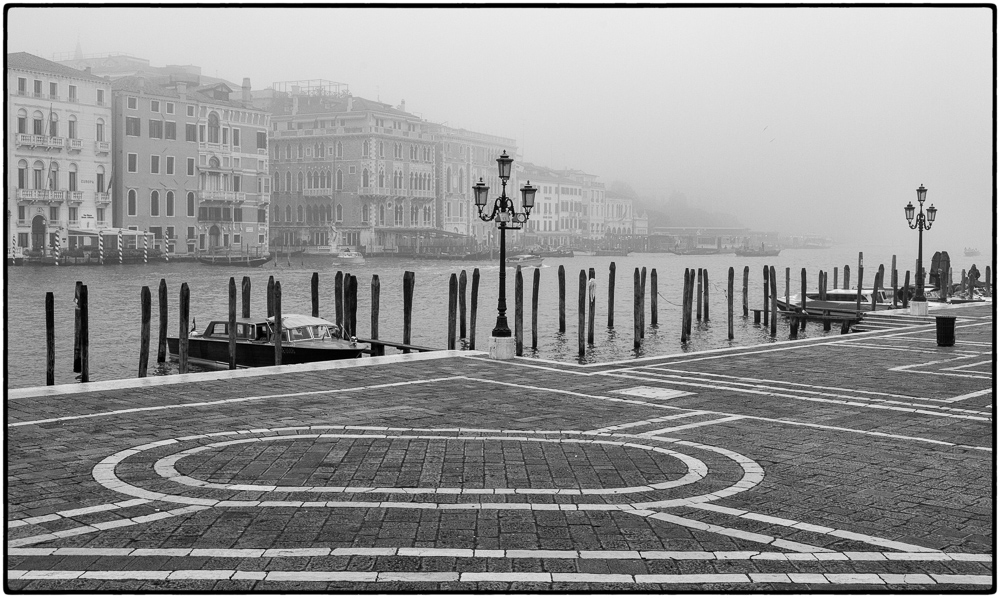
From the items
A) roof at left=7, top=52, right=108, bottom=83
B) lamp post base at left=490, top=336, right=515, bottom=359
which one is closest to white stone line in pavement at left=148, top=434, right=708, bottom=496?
lamp post base at left=490, top=336, right=515, bottom=359

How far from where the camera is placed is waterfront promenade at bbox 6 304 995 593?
5.38 m

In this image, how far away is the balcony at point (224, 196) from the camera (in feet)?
248

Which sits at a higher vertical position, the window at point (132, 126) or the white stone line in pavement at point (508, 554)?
the window at point (132, 126)

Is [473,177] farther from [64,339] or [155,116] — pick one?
[64,339]

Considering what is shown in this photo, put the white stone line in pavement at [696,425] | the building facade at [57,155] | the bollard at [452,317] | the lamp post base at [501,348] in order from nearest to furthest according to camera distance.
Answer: the white stone line in pavement at [696,425] < the lamp post base at [501,348] < the bollard at [452,317] < the building facade at [57,155]

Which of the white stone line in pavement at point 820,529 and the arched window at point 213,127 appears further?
the arched window at point 213,127

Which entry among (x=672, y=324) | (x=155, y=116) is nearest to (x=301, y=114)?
(x=155, y=116)

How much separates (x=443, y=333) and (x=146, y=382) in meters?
22.4

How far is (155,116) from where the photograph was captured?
232ft

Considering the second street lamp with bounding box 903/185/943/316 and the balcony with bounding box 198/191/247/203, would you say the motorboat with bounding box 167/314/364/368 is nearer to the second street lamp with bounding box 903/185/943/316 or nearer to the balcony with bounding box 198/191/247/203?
the second street lamp with bounding box 903/185/943/316

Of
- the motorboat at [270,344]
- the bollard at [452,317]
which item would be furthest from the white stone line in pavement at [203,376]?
the bollard at [452,317]

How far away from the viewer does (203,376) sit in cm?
1262

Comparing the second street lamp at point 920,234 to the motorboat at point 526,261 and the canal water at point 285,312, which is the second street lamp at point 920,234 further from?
the motorboat at point 526,261

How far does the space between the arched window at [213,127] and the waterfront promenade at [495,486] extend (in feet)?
218
